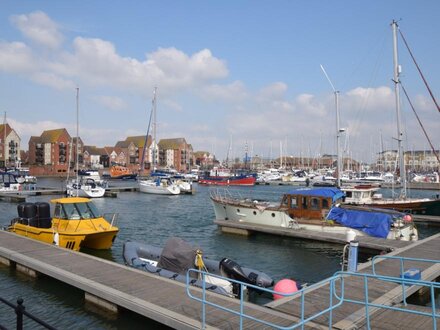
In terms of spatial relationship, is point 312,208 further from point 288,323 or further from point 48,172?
point 48,172

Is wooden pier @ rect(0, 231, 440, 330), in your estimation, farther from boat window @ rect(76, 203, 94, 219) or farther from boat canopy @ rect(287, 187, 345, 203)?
boat canopy @ rect(287, 187, 345, 203)

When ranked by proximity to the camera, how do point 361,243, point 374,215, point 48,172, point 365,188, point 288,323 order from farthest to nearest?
point 48,172
point 365,188
point 374,215
point 361,243
point 288,323

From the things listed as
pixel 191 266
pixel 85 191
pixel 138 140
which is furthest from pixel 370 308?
pixel 138 140

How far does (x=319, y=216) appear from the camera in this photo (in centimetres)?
2597

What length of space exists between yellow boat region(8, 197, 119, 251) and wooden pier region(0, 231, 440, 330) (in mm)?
2317

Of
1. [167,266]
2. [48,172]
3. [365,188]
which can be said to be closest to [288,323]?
[167,266]

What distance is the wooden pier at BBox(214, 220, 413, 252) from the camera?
21281mm

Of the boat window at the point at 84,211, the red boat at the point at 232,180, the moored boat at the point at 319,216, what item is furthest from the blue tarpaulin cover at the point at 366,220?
the red boat at the point at 232,180

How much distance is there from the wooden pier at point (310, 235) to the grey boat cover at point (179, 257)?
10.9 metres

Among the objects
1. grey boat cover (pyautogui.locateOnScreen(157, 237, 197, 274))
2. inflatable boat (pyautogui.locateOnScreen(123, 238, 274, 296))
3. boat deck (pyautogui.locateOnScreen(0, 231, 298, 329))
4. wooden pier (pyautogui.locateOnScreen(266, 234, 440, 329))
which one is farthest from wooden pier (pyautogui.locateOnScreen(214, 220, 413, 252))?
boat deck (pyautogui.locateOnScreen(0, 231, 298, 329))

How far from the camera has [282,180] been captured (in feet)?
381

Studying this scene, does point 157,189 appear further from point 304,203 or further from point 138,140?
point 138,140

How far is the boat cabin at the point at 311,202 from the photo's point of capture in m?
25.9

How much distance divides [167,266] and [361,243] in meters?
11.6
